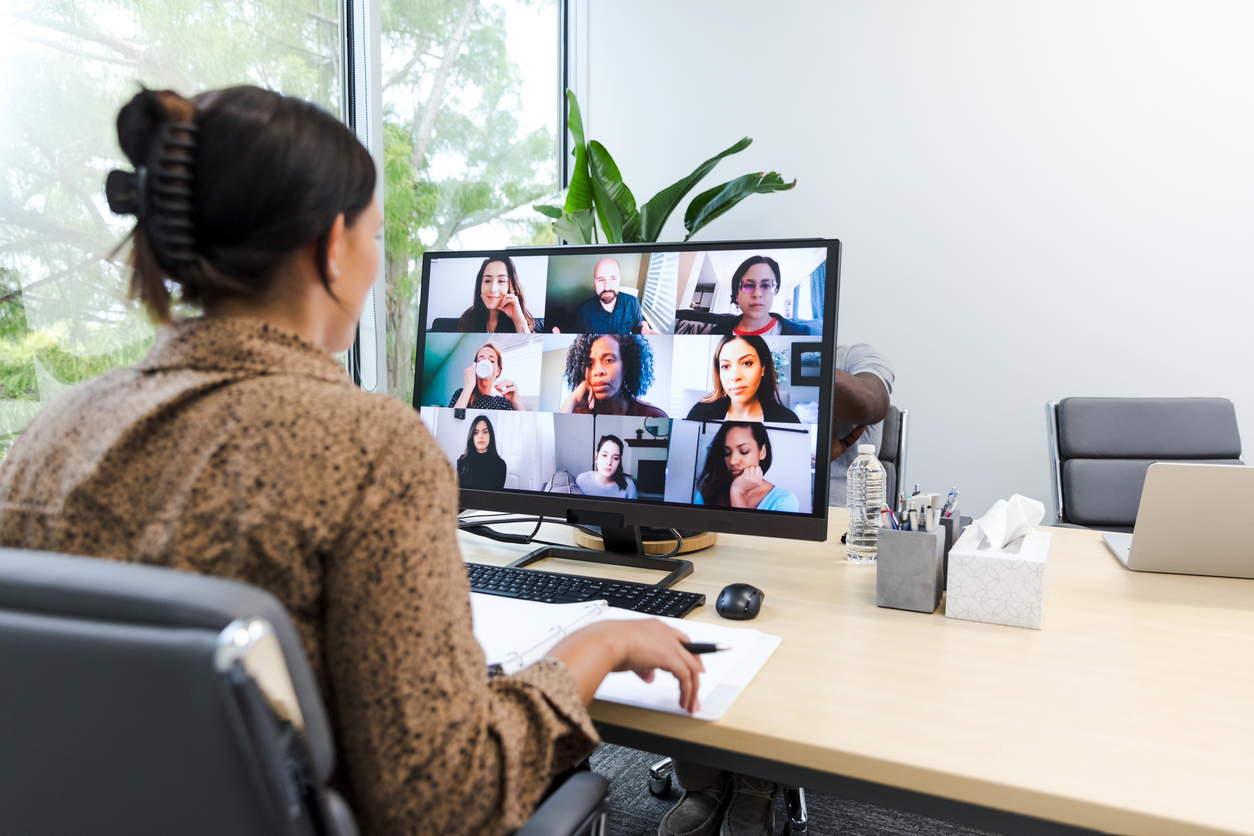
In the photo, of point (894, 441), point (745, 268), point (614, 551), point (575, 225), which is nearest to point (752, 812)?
point (614, 551)

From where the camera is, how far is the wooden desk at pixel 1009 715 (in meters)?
0.68

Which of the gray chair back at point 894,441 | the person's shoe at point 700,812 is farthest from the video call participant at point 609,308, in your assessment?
the gray chair back at point 894,441

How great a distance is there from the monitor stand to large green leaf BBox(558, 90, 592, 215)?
84.9 inches

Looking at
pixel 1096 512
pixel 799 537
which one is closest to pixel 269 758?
pixel 799 537

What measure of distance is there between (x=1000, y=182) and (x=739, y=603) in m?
2.75

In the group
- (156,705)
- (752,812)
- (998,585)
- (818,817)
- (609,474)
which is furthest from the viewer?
(818,817)

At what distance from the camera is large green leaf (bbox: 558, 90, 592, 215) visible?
3.26 metres

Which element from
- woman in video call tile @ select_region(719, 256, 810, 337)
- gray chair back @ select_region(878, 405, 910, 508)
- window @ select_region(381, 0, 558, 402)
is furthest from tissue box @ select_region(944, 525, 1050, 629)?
window @ select_region(381, 0, 558, 402)

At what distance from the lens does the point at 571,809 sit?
2.34 feet

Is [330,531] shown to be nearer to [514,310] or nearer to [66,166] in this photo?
[514,310]

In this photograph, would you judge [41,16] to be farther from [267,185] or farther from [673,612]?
[673,612]

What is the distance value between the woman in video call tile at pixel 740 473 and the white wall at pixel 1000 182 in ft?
7.90

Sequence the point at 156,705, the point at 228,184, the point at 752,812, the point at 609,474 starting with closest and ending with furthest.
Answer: the point at 156,705, the point at 228,184, the point at 609,474, the point at 752,812

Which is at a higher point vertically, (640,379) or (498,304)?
(498,304)
